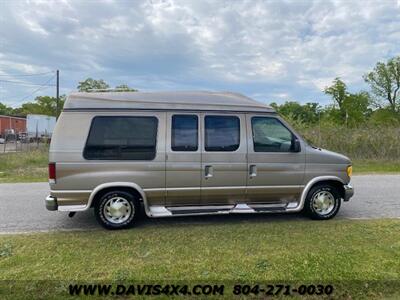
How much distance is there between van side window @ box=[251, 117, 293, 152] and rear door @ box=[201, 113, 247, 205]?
0.23 m

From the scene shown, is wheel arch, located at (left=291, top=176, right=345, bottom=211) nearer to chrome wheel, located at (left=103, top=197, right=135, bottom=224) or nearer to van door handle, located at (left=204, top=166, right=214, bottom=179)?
van door handle, located at (left=204, top=166, right=214, bottom=179)

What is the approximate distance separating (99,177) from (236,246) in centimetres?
234

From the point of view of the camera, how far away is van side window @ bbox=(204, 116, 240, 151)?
517 centimetres

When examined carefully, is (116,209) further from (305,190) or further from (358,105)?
(358,105)

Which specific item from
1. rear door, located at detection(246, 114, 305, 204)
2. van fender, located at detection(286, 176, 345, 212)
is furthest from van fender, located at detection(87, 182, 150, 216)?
van fender, located at detection(286, 176, 345, 212)

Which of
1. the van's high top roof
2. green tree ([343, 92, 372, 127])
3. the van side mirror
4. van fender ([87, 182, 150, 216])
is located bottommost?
van fender ([87, 182, 150, 216])

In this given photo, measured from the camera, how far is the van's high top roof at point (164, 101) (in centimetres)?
496

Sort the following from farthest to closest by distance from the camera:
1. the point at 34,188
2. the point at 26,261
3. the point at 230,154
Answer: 1. the point at 34,188
2. the point at 230,154
3. the point at 26,261

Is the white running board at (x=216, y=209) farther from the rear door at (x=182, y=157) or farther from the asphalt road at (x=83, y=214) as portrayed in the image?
the asphalt road at (x=83, y=214)

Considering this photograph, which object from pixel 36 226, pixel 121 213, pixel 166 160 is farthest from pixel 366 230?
pixel 36 226

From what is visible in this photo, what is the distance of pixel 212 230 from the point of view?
16.5 feet

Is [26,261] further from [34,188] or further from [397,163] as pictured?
[397,163]

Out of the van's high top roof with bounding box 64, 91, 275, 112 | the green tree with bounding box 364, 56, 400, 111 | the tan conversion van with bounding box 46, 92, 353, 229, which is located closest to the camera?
Result: the tan conversion van with bounding box 46, 92, 353, 229

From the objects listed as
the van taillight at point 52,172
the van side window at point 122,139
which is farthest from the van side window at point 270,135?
the van taillight at point 52,172
